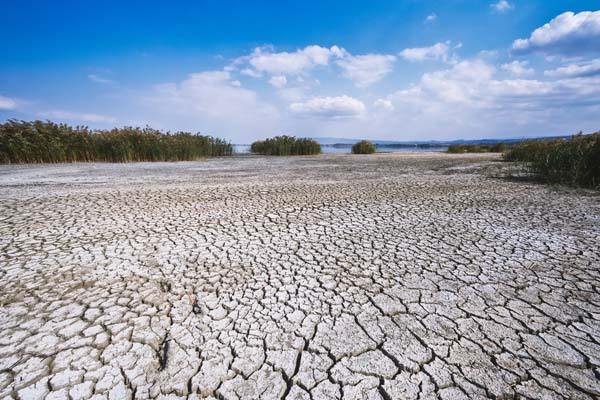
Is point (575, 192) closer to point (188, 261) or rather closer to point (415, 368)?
point (415, 368)

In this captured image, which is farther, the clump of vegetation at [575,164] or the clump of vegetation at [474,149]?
the clump of vegetation at [474,149]

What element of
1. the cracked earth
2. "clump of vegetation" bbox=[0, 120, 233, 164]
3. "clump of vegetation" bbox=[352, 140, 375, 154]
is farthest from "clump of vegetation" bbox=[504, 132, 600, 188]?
"clump of vegetation" bbox=[352, 140, 375, 154]

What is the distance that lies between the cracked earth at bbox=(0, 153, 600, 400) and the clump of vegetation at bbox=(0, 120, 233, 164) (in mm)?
9173

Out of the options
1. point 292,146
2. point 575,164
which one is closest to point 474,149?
point 292,146

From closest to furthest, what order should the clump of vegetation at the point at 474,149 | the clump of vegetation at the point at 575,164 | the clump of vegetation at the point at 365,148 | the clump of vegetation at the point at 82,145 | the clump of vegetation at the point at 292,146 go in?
the clump of vegetation at the point at 575,164 < the clump of vegetation at the point at 82,145 < the clump of vegetation at the point at 292,146 < the clump of vegetation at the point at 365,148 < the clump of vegetation at the point at 474,149

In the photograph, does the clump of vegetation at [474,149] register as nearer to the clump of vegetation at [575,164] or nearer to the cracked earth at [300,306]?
the clump of vegetation at [575,164]

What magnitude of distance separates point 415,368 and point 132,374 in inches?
49.1

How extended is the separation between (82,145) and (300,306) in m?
13.0

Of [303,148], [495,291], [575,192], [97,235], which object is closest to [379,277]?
[495,291]

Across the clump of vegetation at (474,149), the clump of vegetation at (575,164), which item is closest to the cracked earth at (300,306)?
the clump of vegetation at (575,164)

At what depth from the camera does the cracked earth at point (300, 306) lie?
1148 mm

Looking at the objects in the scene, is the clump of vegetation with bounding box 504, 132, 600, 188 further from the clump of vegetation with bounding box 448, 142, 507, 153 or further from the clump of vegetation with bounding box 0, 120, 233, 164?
the clump of vegetation with bounding box 448, 142, 507, 153

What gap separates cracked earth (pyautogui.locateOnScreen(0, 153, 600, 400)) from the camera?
1.15m

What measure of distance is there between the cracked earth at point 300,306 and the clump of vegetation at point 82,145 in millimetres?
9173
